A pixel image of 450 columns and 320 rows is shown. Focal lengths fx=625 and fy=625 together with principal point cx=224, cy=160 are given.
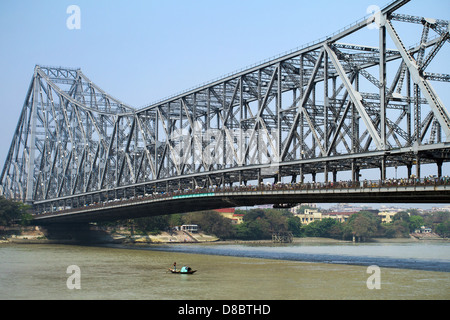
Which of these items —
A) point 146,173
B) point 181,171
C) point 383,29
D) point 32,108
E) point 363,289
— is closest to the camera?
point 363,289

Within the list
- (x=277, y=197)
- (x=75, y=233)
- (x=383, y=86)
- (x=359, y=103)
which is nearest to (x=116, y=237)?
(x=75, y=233)

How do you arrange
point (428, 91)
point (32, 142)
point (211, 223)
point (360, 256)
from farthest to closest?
point (211, 223) < point (32, 142) < point (360, 256) < point (428, 91)

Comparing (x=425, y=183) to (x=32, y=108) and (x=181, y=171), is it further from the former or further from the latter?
(x=32, y=108)

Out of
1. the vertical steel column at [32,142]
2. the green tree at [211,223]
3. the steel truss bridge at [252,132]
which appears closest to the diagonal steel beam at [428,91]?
the steel truss bridge at [252,132]

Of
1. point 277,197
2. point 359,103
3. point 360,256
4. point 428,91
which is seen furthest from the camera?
point 360,256

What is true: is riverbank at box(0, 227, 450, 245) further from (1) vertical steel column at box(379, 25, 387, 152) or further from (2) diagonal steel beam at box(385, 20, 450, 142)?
(2) diagonal steel beam at box(385, 20, 450, 142)

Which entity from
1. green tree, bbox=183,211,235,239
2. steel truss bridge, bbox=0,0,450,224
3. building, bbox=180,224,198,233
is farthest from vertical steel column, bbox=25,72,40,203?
green tree, bbox=183,211,235,239

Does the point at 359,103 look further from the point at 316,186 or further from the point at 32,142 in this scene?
the point at 32,142

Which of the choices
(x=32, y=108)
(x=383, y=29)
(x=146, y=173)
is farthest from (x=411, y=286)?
(x=32, y=108)
